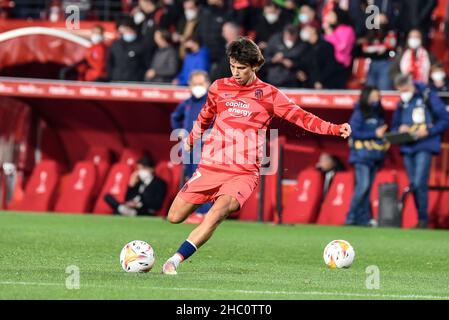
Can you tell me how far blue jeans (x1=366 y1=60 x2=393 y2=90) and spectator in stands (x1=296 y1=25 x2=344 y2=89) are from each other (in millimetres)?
574

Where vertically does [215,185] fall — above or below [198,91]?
below

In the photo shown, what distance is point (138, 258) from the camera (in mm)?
11266

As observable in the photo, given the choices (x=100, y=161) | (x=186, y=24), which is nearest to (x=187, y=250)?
(x=100, y=161)

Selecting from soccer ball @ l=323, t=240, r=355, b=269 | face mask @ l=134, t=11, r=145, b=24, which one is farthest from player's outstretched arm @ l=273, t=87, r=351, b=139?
face mask @ l=134, t=11, r=145, b=24

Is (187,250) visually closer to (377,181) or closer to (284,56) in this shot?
(377,181)

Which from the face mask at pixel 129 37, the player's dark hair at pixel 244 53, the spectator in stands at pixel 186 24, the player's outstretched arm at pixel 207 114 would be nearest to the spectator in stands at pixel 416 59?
the spectator in stands at pixel 186 24

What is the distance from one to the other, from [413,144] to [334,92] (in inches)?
62.4

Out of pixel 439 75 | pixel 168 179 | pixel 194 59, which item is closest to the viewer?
pixel 439 75

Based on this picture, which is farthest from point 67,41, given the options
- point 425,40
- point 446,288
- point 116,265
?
point 446,288

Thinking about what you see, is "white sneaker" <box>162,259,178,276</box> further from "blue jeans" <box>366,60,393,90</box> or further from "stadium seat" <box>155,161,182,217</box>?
"stadium seat" <box>155,161,182,217</box>

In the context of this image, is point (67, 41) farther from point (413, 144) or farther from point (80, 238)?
point (80, 238)

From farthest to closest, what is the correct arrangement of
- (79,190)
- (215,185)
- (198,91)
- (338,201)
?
(79,190), (338,201), (198,91), (215,185)

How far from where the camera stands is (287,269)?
1253 cm

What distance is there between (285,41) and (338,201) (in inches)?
115
